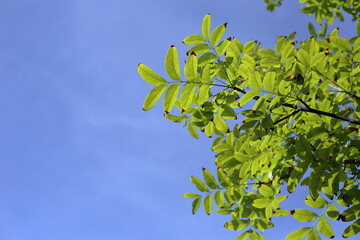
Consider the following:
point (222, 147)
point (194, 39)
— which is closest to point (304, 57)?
point (194, 39)

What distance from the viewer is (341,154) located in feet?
6.36

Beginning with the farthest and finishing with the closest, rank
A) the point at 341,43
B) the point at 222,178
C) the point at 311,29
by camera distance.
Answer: the point at 311,29 → the point at 222,178 → the point at 341,43

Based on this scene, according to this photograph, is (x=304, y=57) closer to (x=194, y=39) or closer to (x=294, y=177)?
(x=194, y=39)

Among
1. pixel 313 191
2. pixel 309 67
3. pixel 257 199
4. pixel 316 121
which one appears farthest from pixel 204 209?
pixel 309 67

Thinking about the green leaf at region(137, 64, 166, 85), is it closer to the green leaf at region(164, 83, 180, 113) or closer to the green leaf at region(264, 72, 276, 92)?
the green leaf at region(164, 83, 180, 113)

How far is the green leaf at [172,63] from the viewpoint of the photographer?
67.3 inches

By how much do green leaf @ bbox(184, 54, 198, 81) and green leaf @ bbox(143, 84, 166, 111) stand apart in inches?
6.6

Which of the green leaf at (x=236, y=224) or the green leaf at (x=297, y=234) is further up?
the green leaf at (x=236, y=224)

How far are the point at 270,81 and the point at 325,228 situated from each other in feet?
3.72

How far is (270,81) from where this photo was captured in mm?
1776

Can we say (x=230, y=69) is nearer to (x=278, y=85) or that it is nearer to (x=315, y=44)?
(x=278, y=85)

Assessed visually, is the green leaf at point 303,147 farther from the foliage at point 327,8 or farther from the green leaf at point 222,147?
the foliage at point 327,8

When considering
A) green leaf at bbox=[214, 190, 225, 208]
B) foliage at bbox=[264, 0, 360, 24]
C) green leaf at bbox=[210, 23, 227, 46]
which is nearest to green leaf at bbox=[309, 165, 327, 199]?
green leaf at bbox=[214, 190, 225, 208]

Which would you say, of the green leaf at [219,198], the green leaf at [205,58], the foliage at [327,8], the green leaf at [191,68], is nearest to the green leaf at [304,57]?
the green leaf at [205,58]
